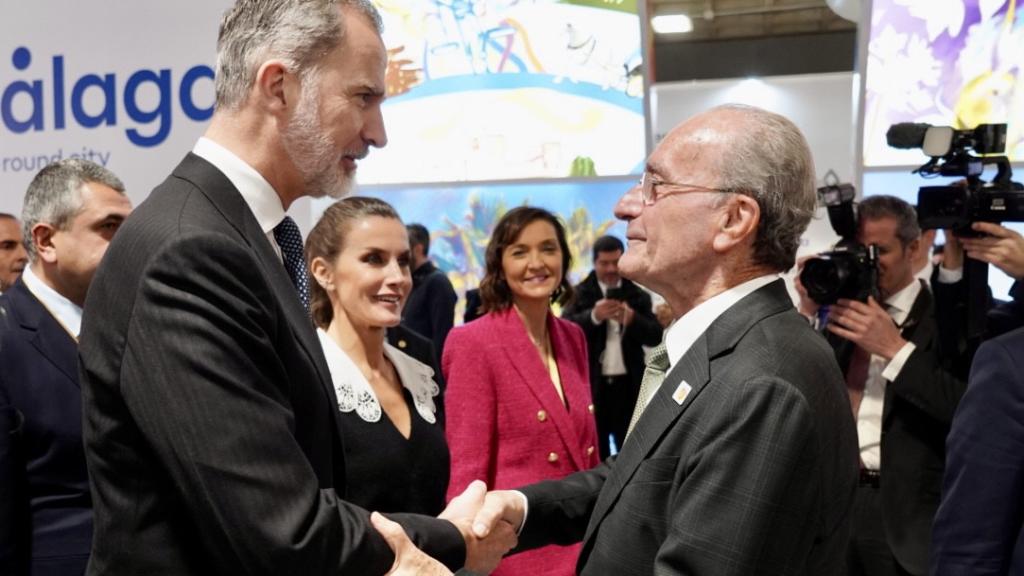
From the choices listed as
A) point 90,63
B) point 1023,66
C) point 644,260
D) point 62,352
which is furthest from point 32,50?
point 1023,66

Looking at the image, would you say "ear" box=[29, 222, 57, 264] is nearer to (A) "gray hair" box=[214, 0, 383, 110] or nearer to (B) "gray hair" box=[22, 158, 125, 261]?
(B) "gray hair" box=[22, 158, 125, 261]

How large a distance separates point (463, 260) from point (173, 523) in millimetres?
4367

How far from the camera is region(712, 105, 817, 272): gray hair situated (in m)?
1.88

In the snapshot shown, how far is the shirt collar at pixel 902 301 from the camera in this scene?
12.0 feet

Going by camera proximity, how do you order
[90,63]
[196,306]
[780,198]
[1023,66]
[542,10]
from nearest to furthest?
[196,306] → [780,198] → [90,63] → [1023,66] → [542,10]

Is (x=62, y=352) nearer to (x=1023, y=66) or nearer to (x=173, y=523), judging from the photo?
(x=173, y=523)

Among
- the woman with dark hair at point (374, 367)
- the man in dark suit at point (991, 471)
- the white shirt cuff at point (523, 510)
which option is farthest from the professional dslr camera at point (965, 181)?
the white shirt cuff at point (523, 510)

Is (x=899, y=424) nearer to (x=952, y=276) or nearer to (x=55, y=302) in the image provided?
(x=952, y=276)

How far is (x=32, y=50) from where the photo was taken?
3.98 m

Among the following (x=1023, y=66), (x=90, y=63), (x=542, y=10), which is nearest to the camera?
(x=90, y=63)

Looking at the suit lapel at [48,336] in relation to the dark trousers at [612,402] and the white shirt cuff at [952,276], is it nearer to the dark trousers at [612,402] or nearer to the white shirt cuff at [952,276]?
the white shirt cuff at [952,276]

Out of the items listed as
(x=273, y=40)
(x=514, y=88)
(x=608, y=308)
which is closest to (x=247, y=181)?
(x=273, y=40)

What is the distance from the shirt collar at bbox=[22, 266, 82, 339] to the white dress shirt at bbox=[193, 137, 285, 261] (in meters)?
1.36

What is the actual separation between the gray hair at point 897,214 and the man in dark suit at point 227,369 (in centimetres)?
261
